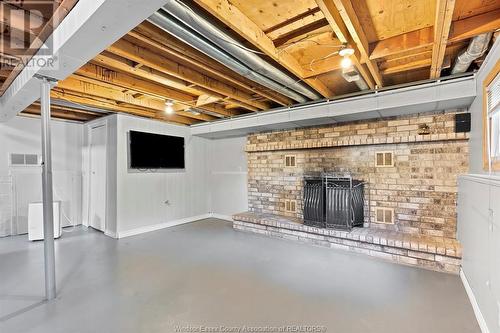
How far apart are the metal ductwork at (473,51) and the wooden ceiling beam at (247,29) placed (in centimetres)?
155

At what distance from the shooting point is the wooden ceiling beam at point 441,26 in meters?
1.55

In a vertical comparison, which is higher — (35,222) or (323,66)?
(323,66)

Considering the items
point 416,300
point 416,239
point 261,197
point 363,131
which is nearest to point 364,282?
point 416,300

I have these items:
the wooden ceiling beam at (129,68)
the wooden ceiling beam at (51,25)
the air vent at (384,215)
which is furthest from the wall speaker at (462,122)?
the wooden ceiling beam at (51,25)

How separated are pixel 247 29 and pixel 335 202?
294 centimetres

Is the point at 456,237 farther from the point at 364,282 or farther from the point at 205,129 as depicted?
the point at 205,129

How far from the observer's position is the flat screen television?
4832 mm

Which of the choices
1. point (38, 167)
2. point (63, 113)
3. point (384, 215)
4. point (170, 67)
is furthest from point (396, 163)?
point (38, 167)

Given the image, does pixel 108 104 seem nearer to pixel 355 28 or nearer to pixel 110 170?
pixel 110 170

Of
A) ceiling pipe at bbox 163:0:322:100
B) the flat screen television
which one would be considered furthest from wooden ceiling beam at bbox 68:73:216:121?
ceiling pipe at bbox 163:0:322:100

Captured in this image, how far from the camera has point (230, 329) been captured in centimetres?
198

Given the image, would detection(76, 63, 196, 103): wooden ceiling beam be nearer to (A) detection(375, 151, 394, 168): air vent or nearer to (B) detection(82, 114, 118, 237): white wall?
(B) detection(82, 114, 118, 237): white wall

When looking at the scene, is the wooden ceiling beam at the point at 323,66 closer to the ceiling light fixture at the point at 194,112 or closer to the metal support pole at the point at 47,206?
the ceiling light fixture at the point at 194,112

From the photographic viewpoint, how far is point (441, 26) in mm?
1774
